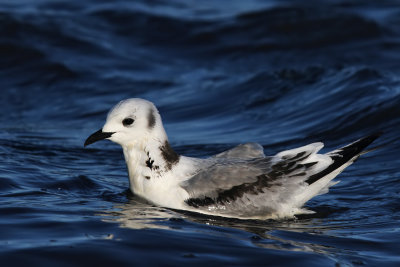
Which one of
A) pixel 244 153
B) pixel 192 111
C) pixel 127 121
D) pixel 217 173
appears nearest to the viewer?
pixel 217 173

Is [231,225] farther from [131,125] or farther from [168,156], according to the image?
[131,125]

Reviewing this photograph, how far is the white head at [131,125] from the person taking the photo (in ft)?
24.5

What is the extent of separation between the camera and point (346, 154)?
24.6 feet

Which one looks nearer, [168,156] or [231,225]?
[231,225]

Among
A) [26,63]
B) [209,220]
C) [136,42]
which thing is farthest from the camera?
[136,42]

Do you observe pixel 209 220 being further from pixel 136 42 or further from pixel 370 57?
pixel 136 42

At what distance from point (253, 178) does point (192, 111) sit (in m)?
5.23

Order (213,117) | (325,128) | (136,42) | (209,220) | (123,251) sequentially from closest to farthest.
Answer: (123,251) < (209,220) < (325,128) < (213,117) < (136,42)

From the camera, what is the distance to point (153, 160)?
7586 mm

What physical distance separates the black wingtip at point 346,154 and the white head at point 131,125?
157 centimetres

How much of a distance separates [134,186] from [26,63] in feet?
29.0

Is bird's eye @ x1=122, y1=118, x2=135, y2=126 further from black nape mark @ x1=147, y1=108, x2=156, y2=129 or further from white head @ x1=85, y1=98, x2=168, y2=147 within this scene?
black nape mark @ x1=147, y1=108, x2=156, y2=129

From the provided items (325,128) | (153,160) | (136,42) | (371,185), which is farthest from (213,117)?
(136,42)

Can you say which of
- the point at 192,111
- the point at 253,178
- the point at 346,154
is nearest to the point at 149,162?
the point at 253,178
